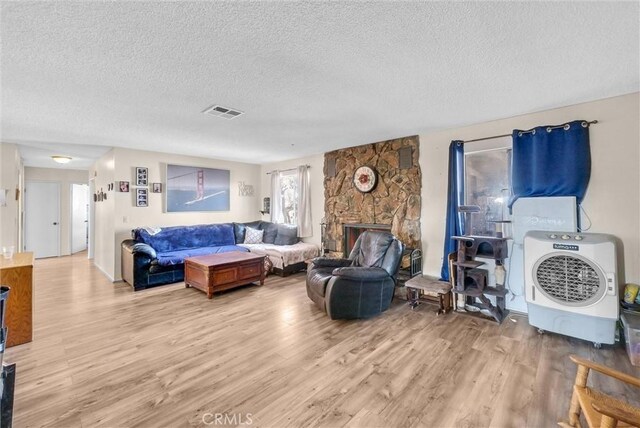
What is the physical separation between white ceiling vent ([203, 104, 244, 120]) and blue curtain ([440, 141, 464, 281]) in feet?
9.27

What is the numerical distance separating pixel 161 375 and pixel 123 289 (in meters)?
Answer: 2.87

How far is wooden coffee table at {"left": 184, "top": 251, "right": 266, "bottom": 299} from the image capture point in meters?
3.88

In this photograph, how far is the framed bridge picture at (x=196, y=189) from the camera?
5359 millimetres

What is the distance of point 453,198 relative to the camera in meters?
3.64

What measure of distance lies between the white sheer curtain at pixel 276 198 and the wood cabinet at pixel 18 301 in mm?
4195

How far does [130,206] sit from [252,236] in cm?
232

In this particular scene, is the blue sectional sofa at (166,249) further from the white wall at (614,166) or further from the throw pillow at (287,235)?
the white wall at (614,166)

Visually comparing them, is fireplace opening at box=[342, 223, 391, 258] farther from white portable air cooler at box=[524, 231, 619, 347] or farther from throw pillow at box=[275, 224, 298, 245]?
white portable air cooler at box=[524, 231, 619, 347]

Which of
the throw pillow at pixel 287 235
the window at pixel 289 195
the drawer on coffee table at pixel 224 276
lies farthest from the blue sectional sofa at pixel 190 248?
the drawer on coffee table at pixel 224 276

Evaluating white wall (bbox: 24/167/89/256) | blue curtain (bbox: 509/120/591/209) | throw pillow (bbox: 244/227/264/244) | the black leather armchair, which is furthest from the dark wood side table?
white wall (bbox: 24/167/89/256)

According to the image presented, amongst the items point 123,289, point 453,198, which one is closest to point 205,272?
point 123,289

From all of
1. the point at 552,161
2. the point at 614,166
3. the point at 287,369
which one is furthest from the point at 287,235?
the point at 614,166

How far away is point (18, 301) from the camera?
2623mm

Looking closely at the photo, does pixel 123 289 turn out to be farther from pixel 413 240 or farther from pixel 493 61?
pixel 493 61
